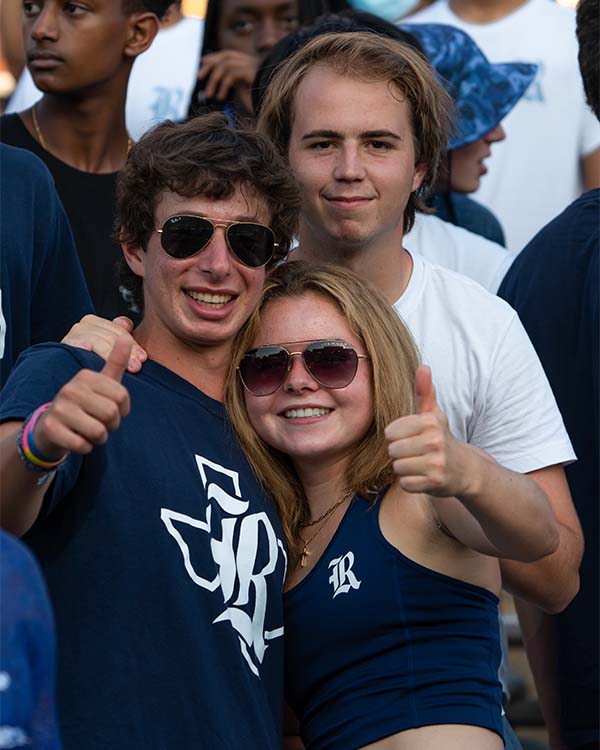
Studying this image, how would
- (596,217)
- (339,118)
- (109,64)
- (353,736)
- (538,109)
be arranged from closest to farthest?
1. (353,736)
2. (339,118)
3. (596,217)
4. (109,64)
5. (538,109)

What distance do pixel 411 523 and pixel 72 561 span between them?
70 centimetres

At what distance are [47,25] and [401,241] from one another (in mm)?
1365

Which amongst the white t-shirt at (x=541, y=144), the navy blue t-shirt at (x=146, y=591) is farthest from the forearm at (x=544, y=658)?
the white t-shirt at (x=541, y=144)

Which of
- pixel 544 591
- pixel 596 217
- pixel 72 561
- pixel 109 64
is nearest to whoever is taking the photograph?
pixel 72 561

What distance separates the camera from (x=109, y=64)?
412cm

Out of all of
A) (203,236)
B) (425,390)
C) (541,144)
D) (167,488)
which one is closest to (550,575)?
(425,390)

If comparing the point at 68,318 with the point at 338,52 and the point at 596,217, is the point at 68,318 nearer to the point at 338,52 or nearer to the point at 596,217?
the point at 338,52

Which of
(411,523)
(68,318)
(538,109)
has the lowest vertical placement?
(411,523)

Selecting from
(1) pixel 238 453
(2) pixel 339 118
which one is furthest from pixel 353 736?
(2) pixel 339 118

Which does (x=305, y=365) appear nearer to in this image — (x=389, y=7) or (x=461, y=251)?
(x=461, y=251)

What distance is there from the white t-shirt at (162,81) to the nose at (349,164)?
1516 millimetres

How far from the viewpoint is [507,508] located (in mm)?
2420

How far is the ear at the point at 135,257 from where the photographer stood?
116 inches

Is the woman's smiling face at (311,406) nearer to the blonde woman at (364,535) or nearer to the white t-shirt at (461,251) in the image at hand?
the blonde woman at (364,535)
